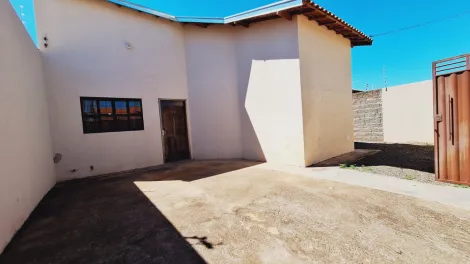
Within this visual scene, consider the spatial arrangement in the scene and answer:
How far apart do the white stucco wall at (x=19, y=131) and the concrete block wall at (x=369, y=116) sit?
1322 centimetres

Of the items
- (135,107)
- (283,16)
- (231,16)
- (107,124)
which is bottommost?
(107,124)

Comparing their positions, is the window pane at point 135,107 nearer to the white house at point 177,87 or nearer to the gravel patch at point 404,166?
the white house at point 177,87

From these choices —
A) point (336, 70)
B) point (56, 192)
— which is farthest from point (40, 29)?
point (336, 70)

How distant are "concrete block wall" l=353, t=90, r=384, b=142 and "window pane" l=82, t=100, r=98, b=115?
12.2 meters

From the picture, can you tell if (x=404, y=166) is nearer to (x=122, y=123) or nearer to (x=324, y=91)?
(x=324, y=91)

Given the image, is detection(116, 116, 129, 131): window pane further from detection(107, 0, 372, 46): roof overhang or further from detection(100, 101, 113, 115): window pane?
detection(107, 0, 372, 46): roof overhang

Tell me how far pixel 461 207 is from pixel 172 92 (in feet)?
24.7

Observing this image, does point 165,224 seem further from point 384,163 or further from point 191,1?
point 191,1

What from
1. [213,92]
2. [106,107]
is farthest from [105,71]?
[213,92]

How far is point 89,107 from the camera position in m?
6.14

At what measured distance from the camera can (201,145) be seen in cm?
803

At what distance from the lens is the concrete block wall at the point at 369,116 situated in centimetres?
1104

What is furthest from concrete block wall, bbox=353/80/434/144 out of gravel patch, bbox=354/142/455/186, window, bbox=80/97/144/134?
window, bbox=80/97/144/134

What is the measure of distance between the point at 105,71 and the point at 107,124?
1.58 metres
